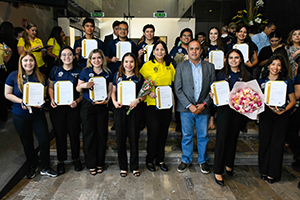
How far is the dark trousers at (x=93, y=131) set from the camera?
3.07 m


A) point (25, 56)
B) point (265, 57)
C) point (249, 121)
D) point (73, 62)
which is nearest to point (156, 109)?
point (73, 62)

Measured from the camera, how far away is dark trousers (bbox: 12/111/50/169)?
9.59 feet

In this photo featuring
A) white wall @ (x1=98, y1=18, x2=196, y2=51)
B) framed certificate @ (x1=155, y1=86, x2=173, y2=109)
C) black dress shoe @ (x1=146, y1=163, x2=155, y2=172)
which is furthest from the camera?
white wall @ (x1=98, y1=18, x2=196, y2=51)

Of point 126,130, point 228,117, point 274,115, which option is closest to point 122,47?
point 126,130

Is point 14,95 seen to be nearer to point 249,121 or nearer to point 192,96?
point 192,96

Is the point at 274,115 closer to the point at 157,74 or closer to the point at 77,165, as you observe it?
the point at 157,74

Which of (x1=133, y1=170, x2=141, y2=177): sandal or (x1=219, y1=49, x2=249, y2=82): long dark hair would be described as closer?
(x1=219, y1=49, x2=249, y2=82): long dark hair

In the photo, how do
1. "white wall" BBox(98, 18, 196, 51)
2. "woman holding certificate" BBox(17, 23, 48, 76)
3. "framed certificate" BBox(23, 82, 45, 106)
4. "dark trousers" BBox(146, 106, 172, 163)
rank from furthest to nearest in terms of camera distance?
1. "white wall" BBox(98, 18, 196, 51)
2. "woman holding certificate" BBox(17, 23, 48, 76)
3. "dark trousers" BBox(146, 106, 172, 163)
4. "framed certificate" BBox(23, 82, 45, 106)

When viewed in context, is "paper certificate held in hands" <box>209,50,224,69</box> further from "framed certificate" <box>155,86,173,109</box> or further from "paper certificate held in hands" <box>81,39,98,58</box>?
"paper certificate held in hands" <box>81,39,98,58</box>

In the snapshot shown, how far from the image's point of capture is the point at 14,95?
286 centimetres

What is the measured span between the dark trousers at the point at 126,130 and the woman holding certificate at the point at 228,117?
1124 millimetres

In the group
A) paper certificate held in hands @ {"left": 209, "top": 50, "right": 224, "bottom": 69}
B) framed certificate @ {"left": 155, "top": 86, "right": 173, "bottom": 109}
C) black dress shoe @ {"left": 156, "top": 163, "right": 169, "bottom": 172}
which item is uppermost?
paper certificate held in hands @ {"left": 209, "top": 50, "right": 224, "bottom": 69}

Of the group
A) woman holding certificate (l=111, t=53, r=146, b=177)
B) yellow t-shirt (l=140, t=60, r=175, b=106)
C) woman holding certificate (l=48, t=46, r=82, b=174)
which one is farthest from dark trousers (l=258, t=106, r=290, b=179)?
woman holding certificate (l=48, t=46, r=82, b=174)

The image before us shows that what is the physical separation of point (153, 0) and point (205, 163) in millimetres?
5820
